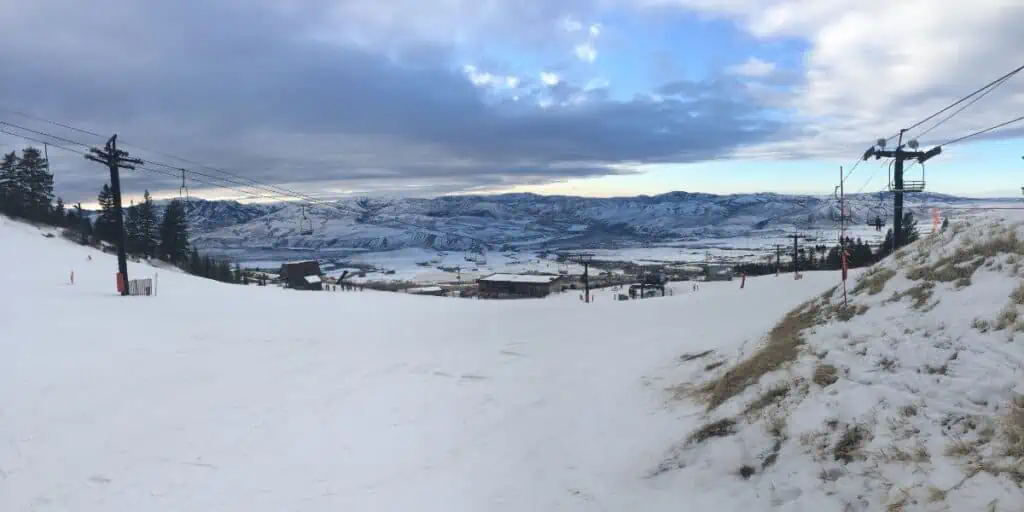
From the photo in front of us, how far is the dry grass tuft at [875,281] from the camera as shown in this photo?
11.5 metres

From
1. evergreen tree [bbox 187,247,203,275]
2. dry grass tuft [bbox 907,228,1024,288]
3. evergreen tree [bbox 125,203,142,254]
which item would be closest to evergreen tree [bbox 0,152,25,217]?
evergreen tree [bbox 125,203,142,254]

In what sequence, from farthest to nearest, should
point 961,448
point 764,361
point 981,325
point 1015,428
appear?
1. point 764,361
2. point 981,325
3. point 961,448
4. point 1015,428

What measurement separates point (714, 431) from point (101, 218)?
9376 centimetres

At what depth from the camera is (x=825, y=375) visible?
8.56m

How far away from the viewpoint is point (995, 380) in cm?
652

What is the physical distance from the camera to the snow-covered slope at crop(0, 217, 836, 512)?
8.65 m

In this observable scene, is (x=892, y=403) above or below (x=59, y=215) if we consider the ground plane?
below

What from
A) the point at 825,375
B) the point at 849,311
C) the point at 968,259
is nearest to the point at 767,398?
the point at 825,375

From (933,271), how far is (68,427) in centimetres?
1652

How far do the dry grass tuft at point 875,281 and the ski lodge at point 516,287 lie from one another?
59.9m

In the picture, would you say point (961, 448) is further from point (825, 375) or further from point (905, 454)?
point (825, 375)

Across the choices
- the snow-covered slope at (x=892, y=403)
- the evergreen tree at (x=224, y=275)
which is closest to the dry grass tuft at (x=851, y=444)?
the snow-covered slope at (x=892, y=403)

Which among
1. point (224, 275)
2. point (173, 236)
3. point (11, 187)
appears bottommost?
point (224, 275)

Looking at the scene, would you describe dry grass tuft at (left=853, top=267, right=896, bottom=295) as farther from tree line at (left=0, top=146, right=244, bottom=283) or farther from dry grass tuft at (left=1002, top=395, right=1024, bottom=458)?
tree line at (left=0, top=146, right=244, bottom=283)
